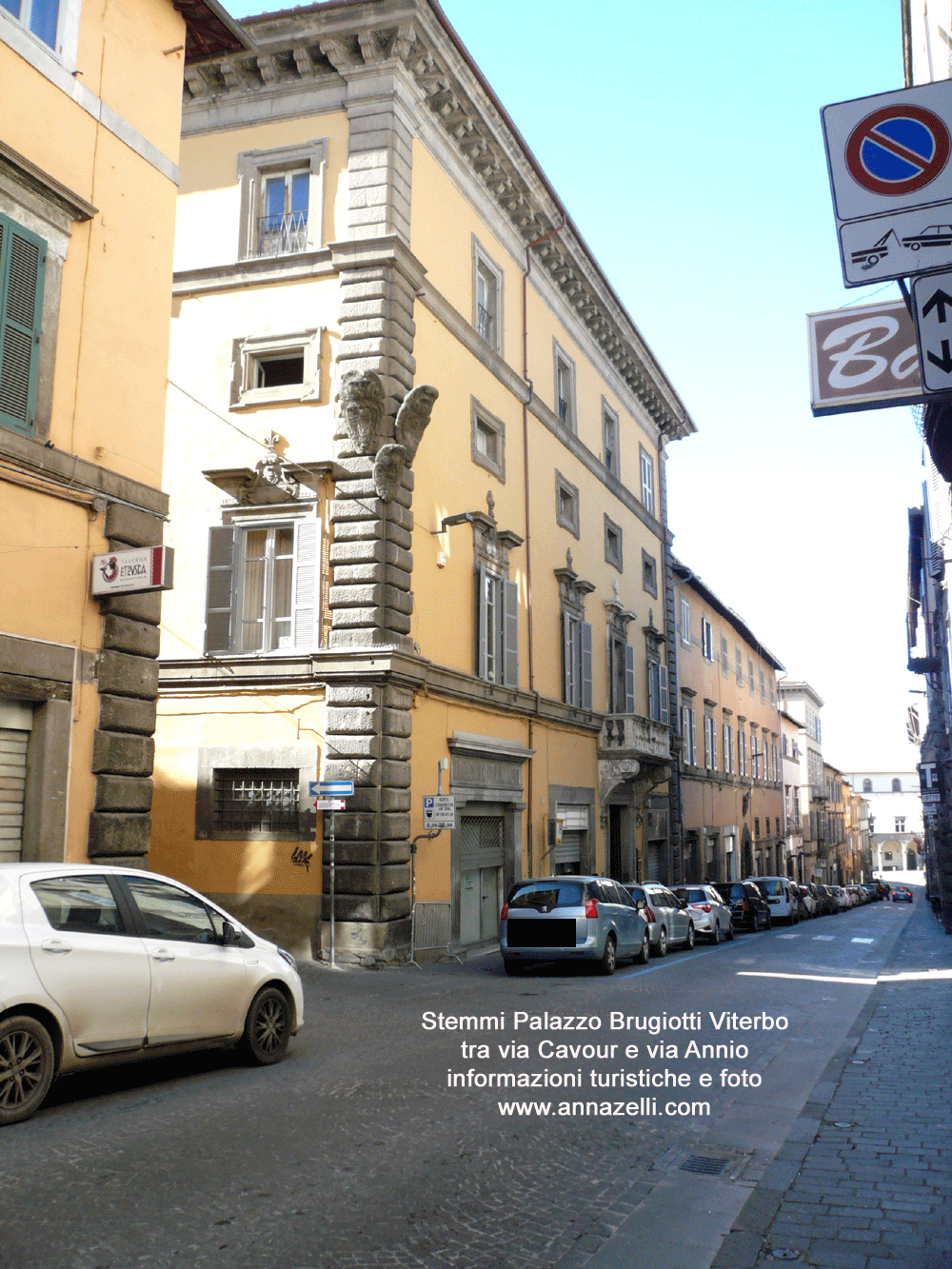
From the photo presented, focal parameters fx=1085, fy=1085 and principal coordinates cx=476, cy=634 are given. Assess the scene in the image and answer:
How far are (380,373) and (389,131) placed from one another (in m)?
4.36

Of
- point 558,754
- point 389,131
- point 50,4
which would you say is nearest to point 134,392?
point 50,4

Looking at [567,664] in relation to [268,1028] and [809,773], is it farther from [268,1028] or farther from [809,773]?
[809,773]

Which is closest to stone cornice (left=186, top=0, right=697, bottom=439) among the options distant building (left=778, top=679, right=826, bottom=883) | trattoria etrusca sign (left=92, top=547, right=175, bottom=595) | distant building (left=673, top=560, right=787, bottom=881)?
trattoria etrusca sign (left=92, top=547, right=175, bottom=595)

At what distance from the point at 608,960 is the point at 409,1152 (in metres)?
10.8

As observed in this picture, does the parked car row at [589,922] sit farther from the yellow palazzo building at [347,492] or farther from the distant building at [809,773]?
the distant building at [809,773]

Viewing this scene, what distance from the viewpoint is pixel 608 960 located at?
16.7 m

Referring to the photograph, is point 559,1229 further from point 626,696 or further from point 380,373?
point 626,696

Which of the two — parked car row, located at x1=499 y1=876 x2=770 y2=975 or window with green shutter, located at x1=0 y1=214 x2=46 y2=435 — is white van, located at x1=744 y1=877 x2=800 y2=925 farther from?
window with green shutter, located at x1=0 y1=214 x2=46 y2=435

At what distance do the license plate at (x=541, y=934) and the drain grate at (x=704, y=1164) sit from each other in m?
9.85

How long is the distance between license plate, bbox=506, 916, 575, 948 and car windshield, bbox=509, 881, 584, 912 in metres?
0.24

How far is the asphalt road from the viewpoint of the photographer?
16.1ft

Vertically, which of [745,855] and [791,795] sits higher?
[791,795]

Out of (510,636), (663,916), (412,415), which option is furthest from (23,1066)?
(510,636)

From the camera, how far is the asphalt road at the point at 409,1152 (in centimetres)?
491
